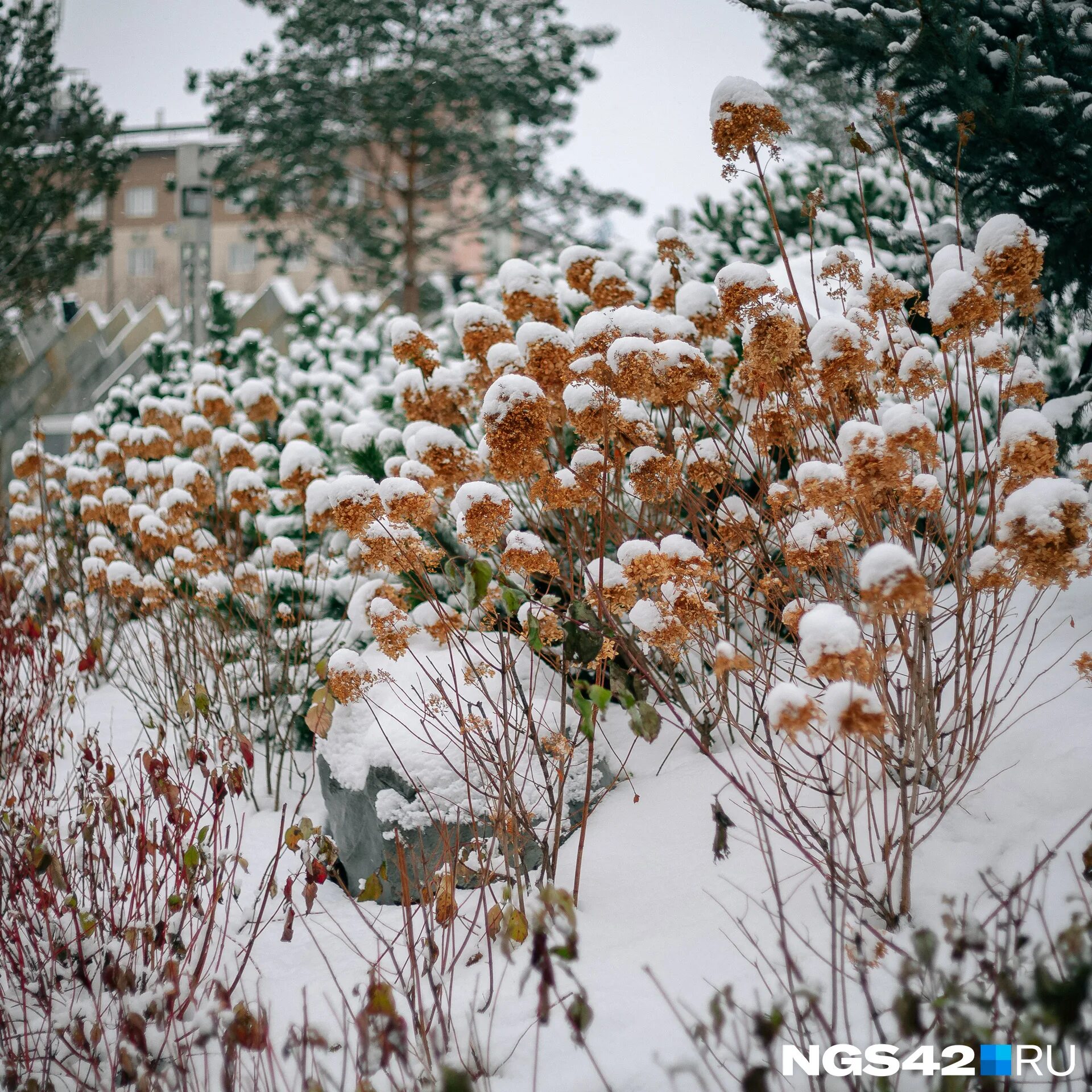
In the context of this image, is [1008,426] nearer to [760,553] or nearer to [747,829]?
[760,553]

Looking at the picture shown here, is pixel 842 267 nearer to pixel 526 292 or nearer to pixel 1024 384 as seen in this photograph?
pixel 1024 384

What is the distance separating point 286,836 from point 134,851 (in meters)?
1.32

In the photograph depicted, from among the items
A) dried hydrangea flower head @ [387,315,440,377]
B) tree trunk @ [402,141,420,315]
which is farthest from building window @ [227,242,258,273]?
dried hydrangea flower head @ [387,315,440,377]

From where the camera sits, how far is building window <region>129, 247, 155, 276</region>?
107 feet

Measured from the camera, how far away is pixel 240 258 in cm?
3200

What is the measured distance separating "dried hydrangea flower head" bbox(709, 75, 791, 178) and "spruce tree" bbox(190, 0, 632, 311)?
9622 millimetres

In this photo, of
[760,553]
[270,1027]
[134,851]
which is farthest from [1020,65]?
[134,851]

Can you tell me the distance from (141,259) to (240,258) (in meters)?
4.29

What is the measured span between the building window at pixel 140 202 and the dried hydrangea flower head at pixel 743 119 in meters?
36.3

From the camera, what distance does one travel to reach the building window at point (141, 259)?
107 ft

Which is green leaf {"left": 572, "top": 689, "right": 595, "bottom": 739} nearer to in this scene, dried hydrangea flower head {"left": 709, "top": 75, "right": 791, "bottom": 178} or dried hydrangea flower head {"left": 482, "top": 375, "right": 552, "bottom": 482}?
dried hydrangea flower head {"left": 482, "top": 375, "right": 552, "bottom": 482}

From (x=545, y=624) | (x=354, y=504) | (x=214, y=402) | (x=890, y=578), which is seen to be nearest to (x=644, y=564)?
(x=545, y=624)

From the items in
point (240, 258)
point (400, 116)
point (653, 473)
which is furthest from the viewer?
point (240, 258)

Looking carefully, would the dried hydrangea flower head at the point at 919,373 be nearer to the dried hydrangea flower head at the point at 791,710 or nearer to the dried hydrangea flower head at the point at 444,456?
the dried hydrangea flower head at the point at 791,710
